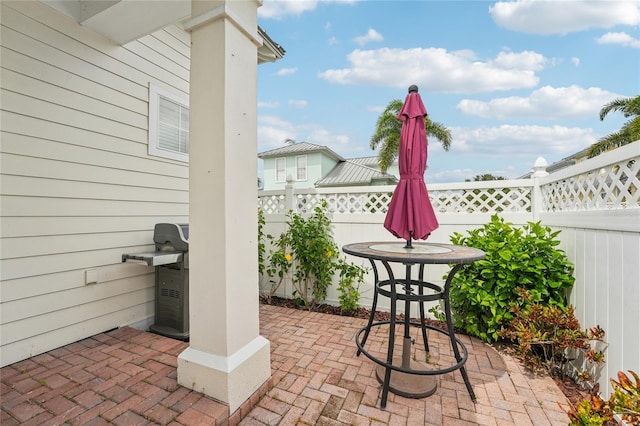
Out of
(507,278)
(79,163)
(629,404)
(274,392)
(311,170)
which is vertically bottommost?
(274,392)

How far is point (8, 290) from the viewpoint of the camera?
87.0 inches

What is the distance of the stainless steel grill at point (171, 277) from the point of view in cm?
285

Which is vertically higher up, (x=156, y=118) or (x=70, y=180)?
(x=156, y=118)

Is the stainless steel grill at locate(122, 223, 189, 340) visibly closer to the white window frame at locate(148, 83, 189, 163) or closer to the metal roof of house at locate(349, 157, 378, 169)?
the white window frame at locate(148, 83, 189, 163)

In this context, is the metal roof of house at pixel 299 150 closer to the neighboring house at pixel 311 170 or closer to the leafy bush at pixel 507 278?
the neighboring house at pixel 311 170

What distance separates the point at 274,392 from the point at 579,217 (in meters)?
2.94

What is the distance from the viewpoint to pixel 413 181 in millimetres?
2221

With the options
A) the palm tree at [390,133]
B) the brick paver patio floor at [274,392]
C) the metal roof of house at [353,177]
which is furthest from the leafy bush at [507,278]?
the metal roof of house at [353,177]

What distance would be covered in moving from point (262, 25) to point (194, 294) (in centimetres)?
406

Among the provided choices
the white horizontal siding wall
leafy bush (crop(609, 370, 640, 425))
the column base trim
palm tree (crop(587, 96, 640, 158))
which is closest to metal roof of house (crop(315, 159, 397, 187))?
palm tree (crop(587, 96, 640, 158))

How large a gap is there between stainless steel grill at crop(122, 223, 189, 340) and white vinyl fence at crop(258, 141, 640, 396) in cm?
184

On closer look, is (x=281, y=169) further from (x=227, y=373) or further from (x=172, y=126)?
(x=227, y=373)

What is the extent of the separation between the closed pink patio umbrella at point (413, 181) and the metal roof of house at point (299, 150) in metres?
15.8

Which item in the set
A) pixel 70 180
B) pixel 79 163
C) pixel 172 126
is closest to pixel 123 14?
pixel 172 126
